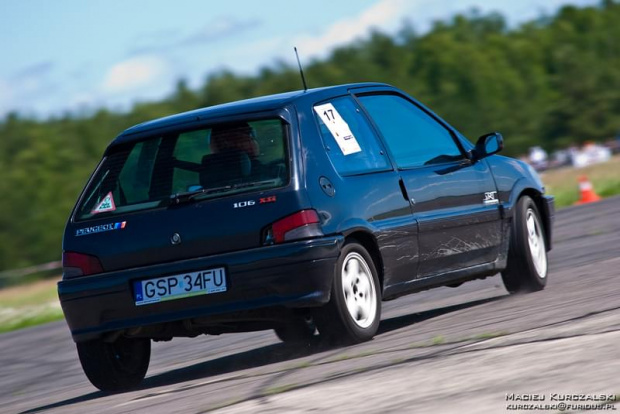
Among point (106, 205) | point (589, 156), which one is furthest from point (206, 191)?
point (589, 156)

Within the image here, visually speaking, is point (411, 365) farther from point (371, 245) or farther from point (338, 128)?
point (338, 128)

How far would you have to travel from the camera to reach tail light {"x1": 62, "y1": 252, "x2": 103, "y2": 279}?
7046 millimetres

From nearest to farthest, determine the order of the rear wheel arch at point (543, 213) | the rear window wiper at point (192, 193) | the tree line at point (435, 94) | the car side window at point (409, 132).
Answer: the rear window wiper at point (192, 193), the car side window at point (409, 132), the rear wheel arch at point (543, 213), the tree line at point (435, 94)

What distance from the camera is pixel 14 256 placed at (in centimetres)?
10331

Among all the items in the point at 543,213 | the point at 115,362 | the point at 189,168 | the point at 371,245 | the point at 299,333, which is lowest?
the point at 299,333

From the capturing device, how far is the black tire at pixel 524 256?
8922 millimetres

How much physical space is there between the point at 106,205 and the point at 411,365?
244 cm

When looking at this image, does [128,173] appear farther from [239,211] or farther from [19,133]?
[19,133]

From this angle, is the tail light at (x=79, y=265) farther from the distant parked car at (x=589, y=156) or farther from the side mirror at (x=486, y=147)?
the distant parked car at (x=589, y=156)

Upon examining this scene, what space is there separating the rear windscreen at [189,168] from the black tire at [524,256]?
2630 mm

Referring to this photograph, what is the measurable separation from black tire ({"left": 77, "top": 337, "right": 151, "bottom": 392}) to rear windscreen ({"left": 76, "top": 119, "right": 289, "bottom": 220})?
2.59ft

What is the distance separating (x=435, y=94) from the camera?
511 ft

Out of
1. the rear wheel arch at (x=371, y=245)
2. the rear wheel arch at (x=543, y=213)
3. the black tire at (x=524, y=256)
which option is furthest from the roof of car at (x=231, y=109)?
the rear wheel arch at (x=543, y=213)

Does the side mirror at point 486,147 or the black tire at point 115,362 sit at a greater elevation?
the side mirror at point 486,147
